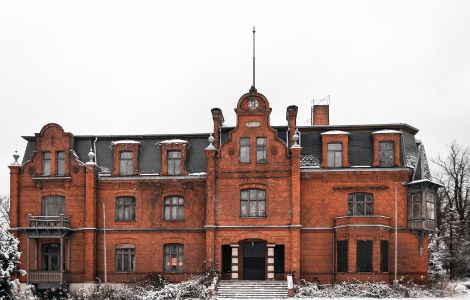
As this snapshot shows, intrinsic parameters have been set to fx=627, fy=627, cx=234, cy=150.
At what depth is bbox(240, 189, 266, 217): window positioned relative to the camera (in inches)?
1489

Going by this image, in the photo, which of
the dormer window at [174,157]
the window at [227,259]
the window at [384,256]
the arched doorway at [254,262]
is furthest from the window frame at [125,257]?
the window at [384,256]

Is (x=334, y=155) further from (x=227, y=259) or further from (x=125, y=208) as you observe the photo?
(x=125, y=208)

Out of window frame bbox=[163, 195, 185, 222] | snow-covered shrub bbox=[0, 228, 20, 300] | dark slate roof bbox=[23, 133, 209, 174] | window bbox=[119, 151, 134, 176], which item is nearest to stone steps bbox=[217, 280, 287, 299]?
window frame bbox=[163, 195, 185, 222]

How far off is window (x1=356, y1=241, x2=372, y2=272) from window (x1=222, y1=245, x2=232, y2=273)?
25.0 feet

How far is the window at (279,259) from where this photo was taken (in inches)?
1499

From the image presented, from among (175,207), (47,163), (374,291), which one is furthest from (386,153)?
(47,163)

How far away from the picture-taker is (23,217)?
3966 centimetres

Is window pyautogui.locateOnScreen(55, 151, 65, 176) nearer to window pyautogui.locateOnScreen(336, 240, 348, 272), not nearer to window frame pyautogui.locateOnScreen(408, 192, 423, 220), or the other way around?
window pyautogui.locateOnScreen(336, 240, 348, 272)

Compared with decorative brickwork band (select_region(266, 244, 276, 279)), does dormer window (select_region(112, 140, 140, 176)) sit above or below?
above

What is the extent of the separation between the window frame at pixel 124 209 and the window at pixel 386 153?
15575mm

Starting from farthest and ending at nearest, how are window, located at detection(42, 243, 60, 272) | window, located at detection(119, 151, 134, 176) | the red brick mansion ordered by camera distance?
window, located at detection(119, 151, 134, 176) < window, located at detection(42, 243, 60, 272) < the red brick mansion

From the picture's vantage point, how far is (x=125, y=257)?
3950 cm

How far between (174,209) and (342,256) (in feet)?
35.3

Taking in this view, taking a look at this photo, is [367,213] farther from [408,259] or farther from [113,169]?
[113,169]
